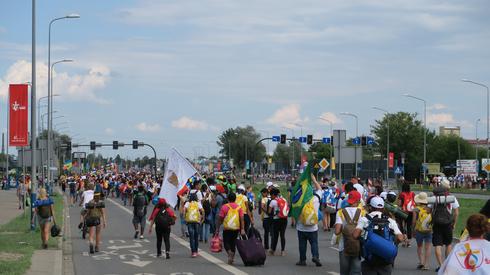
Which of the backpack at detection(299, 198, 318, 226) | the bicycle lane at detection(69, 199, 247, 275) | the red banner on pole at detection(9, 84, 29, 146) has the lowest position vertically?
the bicycle lane at detection(69, 199, 247, 275)

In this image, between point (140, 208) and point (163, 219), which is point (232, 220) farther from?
point (140, 208)

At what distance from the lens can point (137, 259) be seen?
18688 millimetres

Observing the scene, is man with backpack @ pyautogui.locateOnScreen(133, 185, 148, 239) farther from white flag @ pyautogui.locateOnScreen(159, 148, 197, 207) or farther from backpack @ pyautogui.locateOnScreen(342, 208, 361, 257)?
backpack @ pyautogui.locateOnScreen(342, 208, 361, 257)

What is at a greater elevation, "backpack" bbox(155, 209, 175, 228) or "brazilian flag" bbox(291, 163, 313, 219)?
"brazilian flag" bbox(291, 163, 313, 219)

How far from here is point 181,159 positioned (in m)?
20.8

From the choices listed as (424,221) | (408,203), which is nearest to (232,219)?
(424,221)

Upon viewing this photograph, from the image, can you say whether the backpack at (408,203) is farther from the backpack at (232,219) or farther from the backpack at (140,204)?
the backpack at (140,204)

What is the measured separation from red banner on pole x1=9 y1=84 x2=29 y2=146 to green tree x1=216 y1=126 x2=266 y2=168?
115931 mm

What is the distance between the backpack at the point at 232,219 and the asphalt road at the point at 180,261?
2.68 ft

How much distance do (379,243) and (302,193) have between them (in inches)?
283

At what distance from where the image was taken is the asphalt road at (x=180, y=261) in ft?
53.3

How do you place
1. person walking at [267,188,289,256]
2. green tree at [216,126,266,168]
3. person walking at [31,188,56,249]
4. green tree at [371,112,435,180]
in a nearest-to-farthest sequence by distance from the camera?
person walking at [267,188,289,256] → person walking at [31,188,56,249] → green tree at [371,112,435,180] → green tree at [216,126,266,168]

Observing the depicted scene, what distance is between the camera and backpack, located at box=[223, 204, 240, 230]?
17000 millimetres

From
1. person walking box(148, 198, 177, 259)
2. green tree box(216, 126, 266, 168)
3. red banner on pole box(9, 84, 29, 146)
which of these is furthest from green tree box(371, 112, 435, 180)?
person walking box(148, 198, 177, 259)
